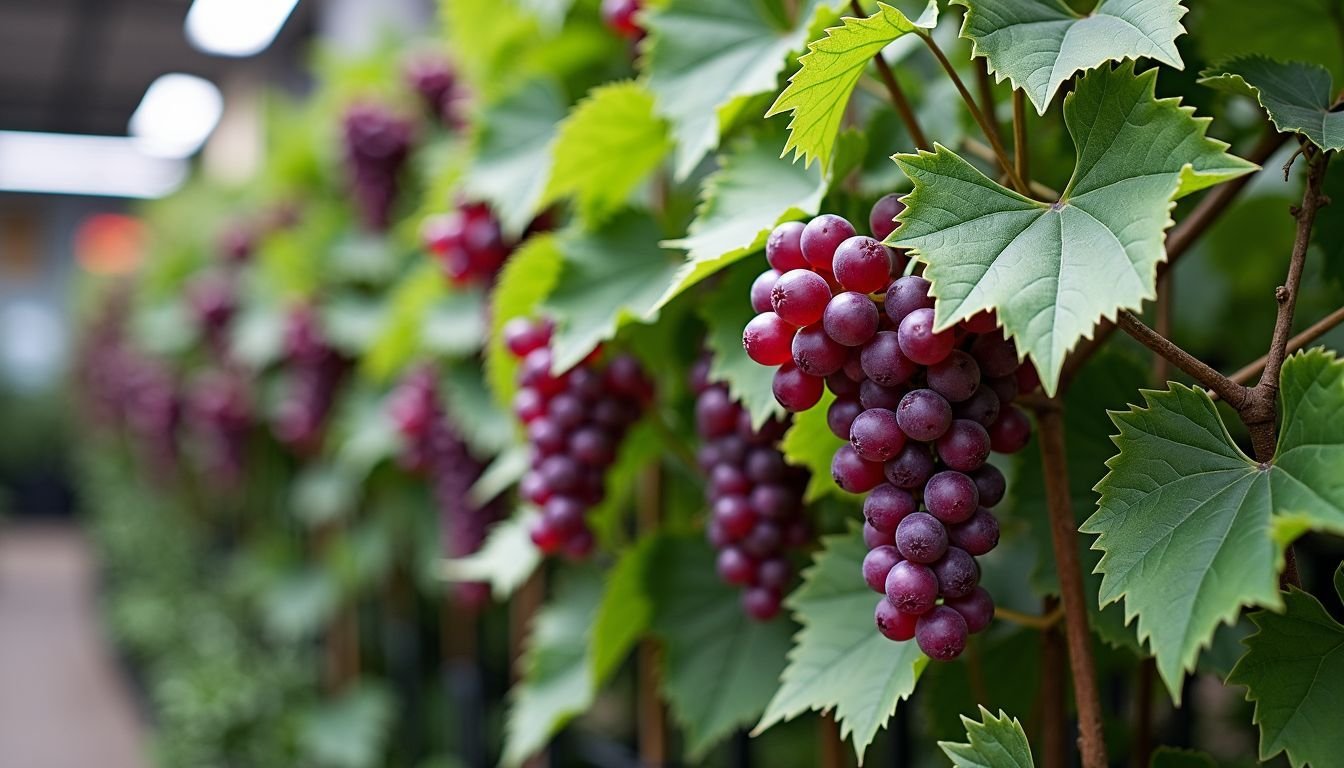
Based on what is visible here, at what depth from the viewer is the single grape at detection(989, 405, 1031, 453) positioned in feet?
1.90

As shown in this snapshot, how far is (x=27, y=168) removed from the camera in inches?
458

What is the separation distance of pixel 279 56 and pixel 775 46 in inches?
266

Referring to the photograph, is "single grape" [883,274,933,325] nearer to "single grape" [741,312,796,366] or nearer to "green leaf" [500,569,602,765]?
"single grape" [741,312,796,366]

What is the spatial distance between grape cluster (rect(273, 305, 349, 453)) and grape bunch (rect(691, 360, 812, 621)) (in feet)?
4.93

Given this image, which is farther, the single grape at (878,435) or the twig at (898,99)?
the twig at (898,99)

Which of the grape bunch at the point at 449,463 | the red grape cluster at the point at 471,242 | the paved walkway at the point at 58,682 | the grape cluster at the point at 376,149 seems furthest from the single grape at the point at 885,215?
the paved walkway at the point at 58,682

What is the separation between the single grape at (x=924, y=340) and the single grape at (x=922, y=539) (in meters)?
0.08

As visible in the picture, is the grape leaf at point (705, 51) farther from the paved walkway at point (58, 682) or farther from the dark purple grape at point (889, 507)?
the paved walkway at point (58, 682)

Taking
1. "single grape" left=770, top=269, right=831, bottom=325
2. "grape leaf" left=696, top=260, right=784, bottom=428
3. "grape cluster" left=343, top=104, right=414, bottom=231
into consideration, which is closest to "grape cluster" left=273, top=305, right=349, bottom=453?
"grape cluster" left=343, top=104, right=414, bottom=231

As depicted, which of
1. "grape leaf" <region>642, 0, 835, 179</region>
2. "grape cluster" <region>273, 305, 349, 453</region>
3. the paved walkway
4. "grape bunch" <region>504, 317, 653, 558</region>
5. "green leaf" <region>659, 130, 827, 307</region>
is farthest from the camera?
the paved walkway

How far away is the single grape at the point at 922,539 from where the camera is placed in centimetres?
54

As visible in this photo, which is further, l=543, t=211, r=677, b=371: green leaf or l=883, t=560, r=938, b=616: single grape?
l=543, t=211, r=677, b=371: green leaf

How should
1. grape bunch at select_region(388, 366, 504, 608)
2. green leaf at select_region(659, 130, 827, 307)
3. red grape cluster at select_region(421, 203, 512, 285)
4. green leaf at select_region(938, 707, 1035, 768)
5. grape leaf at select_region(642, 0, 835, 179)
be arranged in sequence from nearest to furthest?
green leaf at select_region(938, 707, 1035, 768) → green leaf at select_region(659, 130, 827, 307) → grape leaf at select_region(642, 0, 835, 179) → red grape cluster at select_region(421, 203, 512, 285) → grape bunch at select_region(388, 366, 504, 608)

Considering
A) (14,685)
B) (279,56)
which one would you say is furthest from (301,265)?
(279,56)
